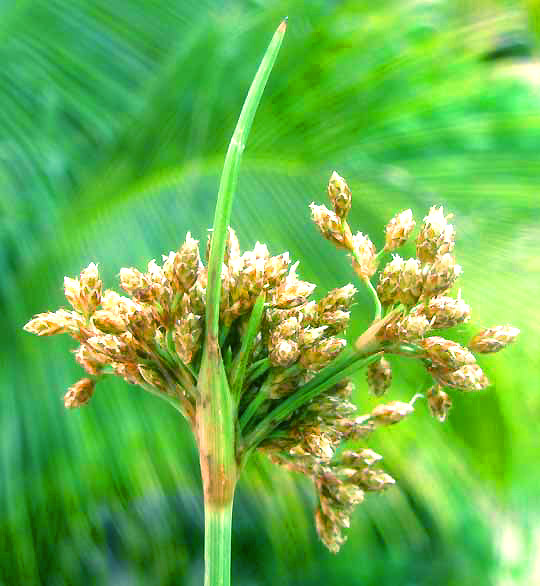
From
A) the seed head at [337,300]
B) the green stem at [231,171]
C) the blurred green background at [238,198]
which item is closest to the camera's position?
the green stem at [231,171]

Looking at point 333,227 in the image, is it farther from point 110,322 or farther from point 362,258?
point 110,322

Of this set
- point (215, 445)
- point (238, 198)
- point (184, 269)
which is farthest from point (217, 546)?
point (238, 198)

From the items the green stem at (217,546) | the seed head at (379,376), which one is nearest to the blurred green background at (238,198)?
the seed head at (379,376)

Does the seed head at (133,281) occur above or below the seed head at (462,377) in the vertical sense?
above

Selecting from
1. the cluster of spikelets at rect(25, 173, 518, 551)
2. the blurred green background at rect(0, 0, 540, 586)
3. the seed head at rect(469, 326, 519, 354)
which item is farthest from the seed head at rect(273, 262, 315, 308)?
the blurred green background at rect(0, 0, 540, 586)

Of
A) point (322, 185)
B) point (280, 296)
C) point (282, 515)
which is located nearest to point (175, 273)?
point (280, 296)

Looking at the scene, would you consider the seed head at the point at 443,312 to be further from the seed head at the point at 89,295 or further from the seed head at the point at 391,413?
the seed head at the point at 89,295

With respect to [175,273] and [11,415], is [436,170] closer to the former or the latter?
[11,415]
